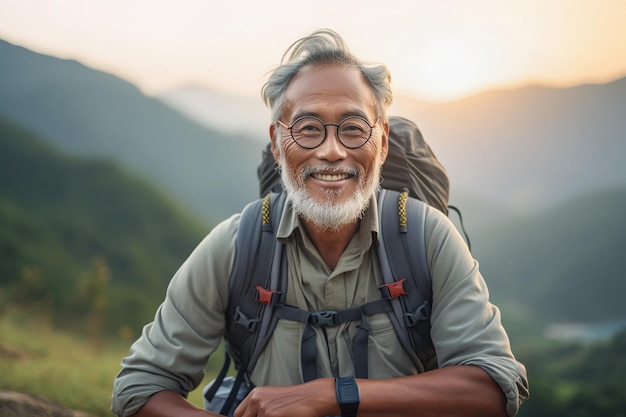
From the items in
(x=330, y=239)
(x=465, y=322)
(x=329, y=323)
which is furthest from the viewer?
(x=330, y=239)

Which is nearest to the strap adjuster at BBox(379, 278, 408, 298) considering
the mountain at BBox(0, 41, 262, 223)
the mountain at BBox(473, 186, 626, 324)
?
the mountain at BBox(473, 186, 626, 324)

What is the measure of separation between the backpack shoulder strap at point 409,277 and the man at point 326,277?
4 cm

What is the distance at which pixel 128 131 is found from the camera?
7102 millimetres

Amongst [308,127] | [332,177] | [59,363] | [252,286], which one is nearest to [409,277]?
[332,177]

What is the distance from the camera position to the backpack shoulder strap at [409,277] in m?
2.34

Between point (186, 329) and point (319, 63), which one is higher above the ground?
point (319, 63)

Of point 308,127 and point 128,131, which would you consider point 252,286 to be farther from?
point 128,131

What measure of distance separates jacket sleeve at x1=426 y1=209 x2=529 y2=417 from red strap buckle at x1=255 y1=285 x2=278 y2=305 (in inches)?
26.4

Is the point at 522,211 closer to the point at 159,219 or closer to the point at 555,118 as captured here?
the point at 555,118

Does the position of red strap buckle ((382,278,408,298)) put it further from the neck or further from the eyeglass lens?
the eyeglass lens

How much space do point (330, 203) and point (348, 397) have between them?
0.79m

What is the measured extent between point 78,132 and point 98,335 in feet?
8.28

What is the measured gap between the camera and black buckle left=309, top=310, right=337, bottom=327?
2.37m

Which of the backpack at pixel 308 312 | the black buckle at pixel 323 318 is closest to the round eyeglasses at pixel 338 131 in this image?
the backpack at pixel 308 312
